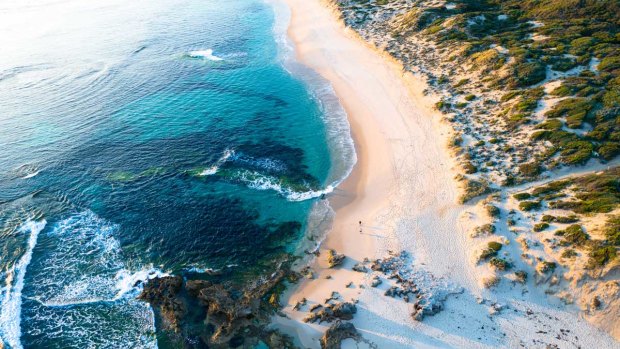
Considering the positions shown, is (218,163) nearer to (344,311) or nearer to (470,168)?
(344,311)

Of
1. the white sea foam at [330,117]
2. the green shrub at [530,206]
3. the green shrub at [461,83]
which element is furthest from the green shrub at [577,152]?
the white sea foam at [330,117]

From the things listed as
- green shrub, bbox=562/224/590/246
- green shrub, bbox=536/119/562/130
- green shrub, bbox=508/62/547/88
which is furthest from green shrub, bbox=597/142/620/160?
green shrub, bbox=508/62/547/88

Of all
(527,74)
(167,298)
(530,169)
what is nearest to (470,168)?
(530,169)

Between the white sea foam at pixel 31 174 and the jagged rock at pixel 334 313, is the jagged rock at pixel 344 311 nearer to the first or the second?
the jagged rock at pixel 334 313

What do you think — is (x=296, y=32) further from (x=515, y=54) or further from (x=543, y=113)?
(x=543, y=113)

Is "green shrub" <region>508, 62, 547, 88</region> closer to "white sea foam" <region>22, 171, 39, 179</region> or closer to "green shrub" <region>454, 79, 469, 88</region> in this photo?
"green shrub" <region>454, 79, 469, 88</region>
